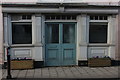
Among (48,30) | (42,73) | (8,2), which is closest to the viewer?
(42,73)

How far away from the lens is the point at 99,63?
33.2 ft

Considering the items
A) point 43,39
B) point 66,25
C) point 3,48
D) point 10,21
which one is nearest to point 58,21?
point 66,25

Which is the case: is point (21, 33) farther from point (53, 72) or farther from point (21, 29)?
point (53, 72)

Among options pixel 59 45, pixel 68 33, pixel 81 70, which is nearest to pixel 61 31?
pixel 68 33

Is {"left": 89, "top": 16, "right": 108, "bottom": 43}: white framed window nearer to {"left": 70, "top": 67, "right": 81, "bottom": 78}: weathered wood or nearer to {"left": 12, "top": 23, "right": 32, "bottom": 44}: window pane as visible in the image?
{"left": 70, "top": 67, "right": 81, "bottom": 78}: weathered wood

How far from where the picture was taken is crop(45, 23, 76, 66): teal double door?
10.3m

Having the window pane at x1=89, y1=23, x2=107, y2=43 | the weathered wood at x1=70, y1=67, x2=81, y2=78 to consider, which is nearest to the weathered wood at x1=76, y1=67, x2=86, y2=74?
the weathered wood at x1=70, y1=67, x2=81, y2=78

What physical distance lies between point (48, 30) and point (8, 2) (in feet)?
7.50

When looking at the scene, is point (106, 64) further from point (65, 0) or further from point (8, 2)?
point (8, 2)

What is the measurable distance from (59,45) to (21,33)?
6.30 feet

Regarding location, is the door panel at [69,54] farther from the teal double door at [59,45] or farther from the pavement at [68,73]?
the pavement at [68,73]

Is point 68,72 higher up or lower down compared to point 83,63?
lower down

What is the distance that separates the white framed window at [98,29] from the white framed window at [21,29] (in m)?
3.00

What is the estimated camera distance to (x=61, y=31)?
1030 cm
